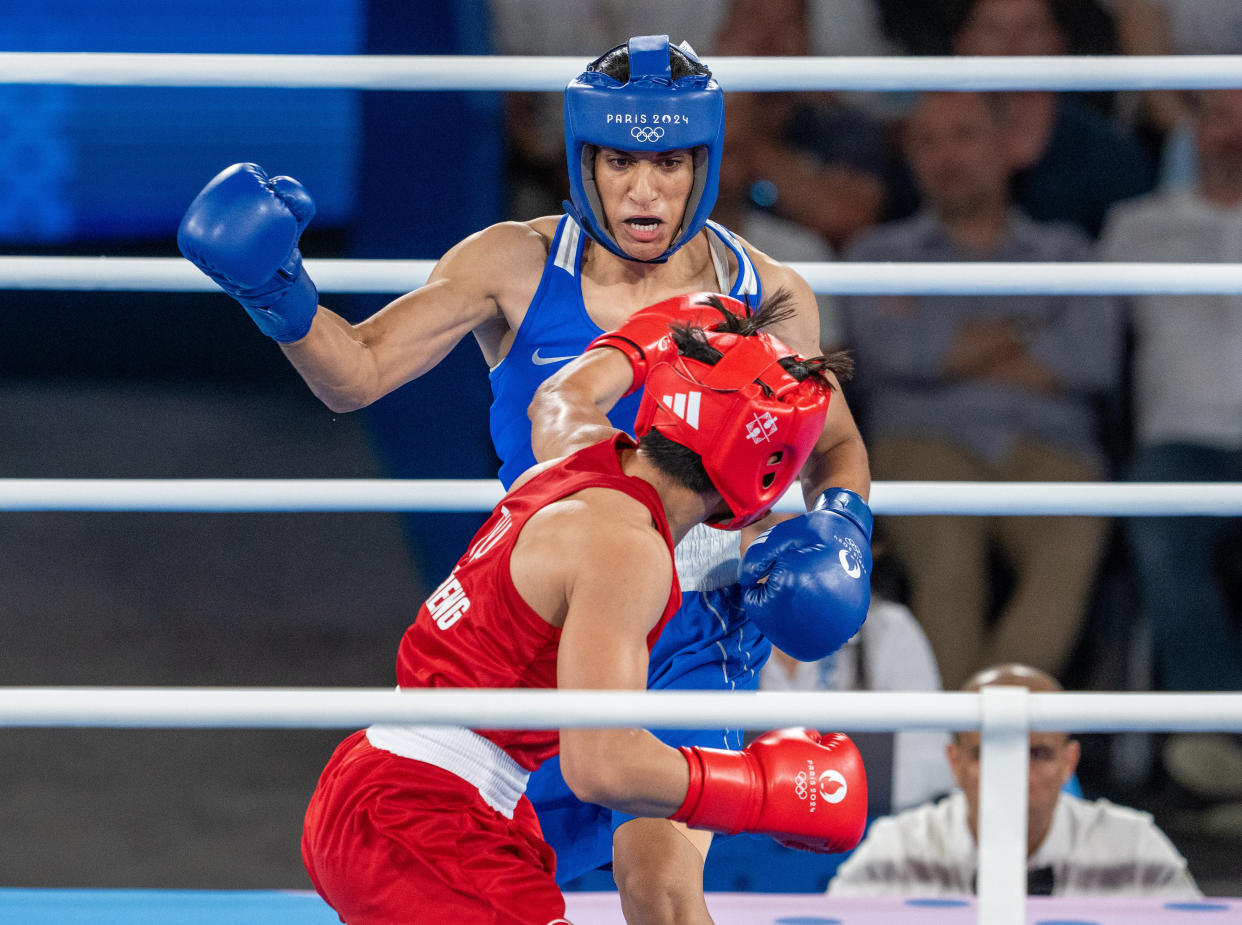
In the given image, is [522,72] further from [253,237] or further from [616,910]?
[616,910]

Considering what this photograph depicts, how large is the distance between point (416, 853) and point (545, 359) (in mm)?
616

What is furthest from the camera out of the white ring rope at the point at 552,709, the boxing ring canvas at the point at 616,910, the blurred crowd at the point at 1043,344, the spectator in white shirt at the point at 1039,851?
the blurred crowd at the point at 1043,344

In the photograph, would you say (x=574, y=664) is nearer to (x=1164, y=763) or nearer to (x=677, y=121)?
(x=677, y=121)

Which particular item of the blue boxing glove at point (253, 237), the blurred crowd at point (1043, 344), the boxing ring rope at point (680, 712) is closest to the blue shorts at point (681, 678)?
the blue boxing glove at point (253, 237)

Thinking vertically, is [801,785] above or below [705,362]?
below

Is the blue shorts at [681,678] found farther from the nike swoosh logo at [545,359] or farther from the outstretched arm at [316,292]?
the outstretched arm at [316,292]

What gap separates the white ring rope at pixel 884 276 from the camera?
71.5 inches

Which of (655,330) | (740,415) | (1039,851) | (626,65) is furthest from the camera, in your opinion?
(1039,851)

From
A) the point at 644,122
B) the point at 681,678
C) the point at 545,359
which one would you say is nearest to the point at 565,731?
the point at 681,678

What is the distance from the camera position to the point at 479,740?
1.51 meters

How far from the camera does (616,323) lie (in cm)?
181

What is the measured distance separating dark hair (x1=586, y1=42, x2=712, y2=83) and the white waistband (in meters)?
0.76

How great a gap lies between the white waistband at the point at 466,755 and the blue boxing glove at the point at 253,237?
458mm

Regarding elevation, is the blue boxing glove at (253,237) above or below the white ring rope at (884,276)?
below
